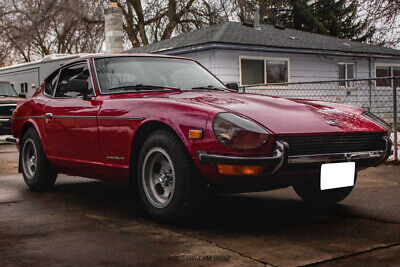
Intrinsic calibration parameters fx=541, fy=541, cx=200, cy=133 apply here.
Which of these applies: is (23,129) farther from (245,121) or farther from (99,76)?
(245,121)

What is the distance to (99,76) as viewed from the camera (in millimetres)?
5203

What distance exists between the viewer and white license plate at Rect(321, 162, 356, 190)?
399cm

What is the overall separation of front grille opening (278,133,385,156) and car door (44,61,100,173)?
1.90m

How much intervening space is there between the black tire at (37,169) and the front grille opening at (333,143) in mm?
3068

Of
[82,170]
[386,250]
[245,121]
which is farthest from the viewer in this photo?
[82,170]

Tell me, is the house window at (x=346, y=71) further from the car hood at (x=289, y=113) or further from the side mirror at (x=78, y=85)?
the side mirror at (x=78, y=85)

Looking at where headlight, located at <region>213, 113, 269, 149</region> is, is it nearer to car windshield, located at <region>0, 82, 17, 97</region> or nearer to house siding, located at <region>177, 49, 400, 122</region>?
house siding, located at <region>177, 49, 400, 122</region>

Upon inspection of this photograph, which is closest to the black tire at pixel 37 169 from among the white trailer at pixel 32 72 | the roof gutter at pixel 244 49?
the roof gutter at pixel 244 49

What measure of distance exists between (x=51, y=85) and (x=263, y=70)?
11.3 metres

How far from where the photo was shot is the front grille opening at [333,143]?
3.86 meters

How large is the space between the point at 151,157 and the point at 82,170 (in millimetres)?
1161

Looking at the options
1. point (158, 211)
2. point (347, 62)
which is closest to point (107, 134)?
point (158, 211)

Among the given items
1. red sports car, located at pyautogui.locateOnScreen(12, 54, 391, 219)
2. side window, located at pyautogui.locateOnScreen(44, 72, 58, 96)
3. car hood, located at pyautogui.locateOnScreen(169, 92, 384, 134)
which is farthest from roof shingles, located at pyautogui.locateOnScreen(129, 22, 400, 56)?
car hood, located at pyautogui.locateOnScreen(169, 92, 384, 134)

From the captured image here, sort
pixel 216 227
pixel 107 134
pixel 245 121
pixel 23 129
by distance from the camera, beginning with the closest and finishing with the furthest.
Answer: pixel 245 121 < pixel 216 227 < pixel 107 134 < pixel 23 129
